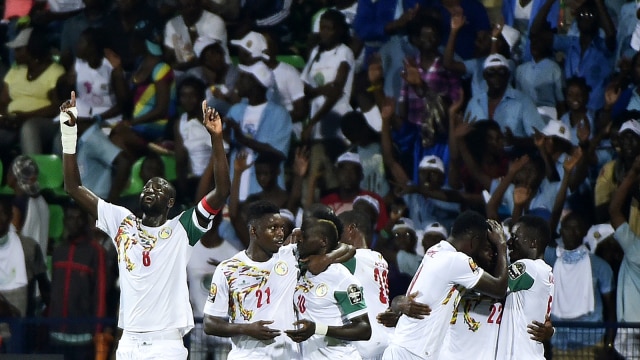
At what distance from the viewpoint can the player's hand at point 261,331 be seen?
25.1 ft

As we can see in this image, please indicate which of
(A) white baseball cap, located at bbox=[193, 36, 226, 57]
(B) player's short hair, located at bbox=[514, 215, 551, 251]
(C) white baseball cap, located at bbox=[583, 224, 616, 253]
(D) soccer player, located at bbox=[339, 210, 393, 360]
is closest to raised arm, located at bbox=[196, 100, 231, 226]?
(D) soccer player, located at bbox=[339, 210, 393, 360]

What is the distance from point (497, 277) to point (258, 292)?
5.25 feet

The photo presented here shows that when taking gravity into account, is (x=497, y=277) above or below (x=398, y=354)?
above

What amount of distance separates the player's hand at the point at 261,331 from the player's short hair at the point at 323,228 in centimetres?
64

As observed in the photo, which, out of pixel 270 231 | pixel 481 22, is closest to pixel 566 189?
pixel 481 22

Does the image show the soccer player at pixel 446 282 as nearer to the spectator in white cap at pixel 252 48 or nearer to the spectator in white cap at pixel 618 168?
the spectator in white cap at pixel 618 168

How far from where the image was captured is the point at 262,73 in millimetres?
12977

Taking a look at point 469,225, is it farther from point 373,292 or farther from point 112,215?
point 112,215

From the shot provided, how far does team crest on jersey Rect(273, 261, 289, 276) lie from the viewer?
788cm

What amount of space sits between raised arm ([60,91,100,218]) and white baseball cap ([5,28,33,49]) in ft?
17.0

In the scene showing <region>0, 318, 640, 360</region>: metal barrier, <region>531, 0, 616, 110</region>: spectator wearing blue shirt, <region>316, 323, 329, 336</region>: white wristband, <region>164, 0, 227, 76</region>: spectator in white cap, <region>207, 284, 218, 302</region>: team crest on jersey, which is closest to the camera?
<region>316, 323, 329, 336</region>: white wristband

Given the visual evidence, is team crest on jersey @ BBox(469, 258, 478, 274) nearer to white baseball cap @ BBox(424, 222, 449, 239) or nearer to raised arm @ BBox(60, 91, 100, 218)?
raised arm @ BBox(60, 91, 100, 218)

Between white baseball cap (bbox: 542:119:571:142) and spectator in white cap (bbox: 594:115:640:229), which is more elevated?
white baseball cap (bbox: 542:119:571:142)

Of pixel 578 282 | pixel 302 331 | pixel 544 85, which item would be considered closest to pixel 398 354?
pixel 302 331
